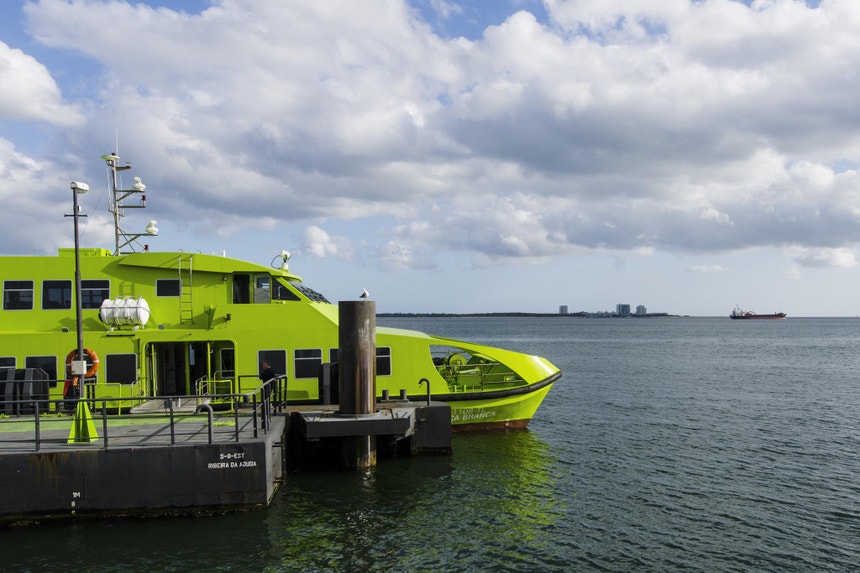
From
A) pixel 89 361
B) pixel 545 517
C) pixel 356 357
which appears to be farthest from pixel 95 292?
pixel 545 517

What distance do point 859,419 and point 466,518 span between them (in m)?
21.5

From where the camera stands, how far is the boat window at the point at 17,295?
16891 millimetres

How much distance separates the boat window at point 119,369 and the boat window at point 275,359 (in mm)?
3325

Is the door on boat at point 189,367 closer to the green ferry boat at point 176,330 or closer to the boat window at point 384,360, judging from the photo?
the green ferry boat at point 176,330

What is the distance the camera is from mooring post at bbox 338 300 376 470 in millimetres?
14758

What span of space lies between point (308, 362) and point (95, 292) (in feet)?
20.1

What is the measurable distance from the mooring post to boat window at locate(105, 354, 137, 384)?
6.26 meters

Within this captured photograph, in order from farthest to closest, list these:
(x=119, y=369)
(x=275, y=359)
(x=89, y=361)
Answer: (x=275, y=359), (x=119, y=369), (x=89, y=361)

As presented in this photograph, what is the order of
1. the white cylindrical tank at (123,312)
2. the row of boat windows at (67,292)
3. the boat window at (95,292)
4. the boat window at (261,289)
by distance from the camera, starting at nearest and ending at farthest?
the white cylindrical tank at (123,312)
the row of boat windows at (67,292)
the boat window at (95,292)
the boat window at (261,289)

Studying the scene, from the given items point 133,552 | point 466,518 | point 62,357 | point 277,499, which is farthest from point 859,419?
point 62,357

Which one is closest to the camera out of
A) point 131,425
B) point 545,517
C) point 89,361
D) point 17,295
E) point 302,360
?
point 545,517

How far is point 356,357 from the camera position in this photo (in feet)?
48.4

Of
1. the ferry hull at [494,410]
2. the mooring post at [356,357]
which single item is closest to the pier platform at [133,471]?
the mooring post at [356,357]

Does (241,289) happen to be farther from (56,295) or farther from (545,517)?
(545,517)
